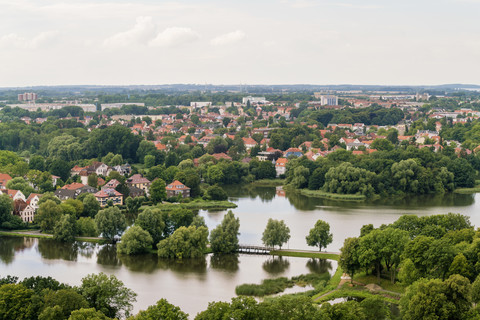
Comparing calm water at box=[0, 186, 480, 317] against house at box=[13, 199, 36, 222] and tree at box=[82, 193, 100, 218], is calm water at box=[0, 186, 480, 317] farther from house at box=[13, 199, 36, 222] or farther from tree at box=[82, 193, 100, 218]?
tree at box=[82, 193, 100, 218]

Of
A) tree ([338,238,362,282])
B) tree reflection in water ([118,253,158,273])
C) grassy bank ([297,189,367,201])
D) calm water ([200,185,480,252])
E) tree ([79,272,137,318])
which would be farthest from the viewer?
grassy bank ([297,189,367,201])

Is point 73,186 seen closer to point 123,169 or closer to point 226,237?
point 123,169

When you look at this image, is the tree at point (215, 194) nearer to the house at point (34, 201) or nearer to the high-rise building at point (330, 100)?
the house at point (34, 201)

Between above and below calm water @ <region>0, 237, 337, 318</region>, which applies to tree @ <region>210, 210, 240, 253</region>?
above

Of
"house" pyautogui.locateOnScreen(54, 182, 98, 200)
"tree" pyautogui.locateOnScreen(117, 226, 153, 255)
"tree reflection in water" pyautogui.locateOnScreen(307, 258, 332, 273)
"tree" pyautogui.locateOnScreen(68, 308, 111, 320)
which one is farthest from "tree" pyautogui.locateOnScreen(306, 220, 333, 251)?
"house" pyautogui.locateOnScreen(54, 182, 98, 200)

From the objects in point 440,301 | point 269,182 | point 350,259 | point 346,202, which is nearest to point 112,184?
point 269,182

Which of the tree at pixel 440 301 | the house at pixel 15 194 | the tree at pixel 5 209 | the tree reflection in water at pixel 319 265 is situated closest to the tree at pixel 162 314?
the tree at pixel 440 301
